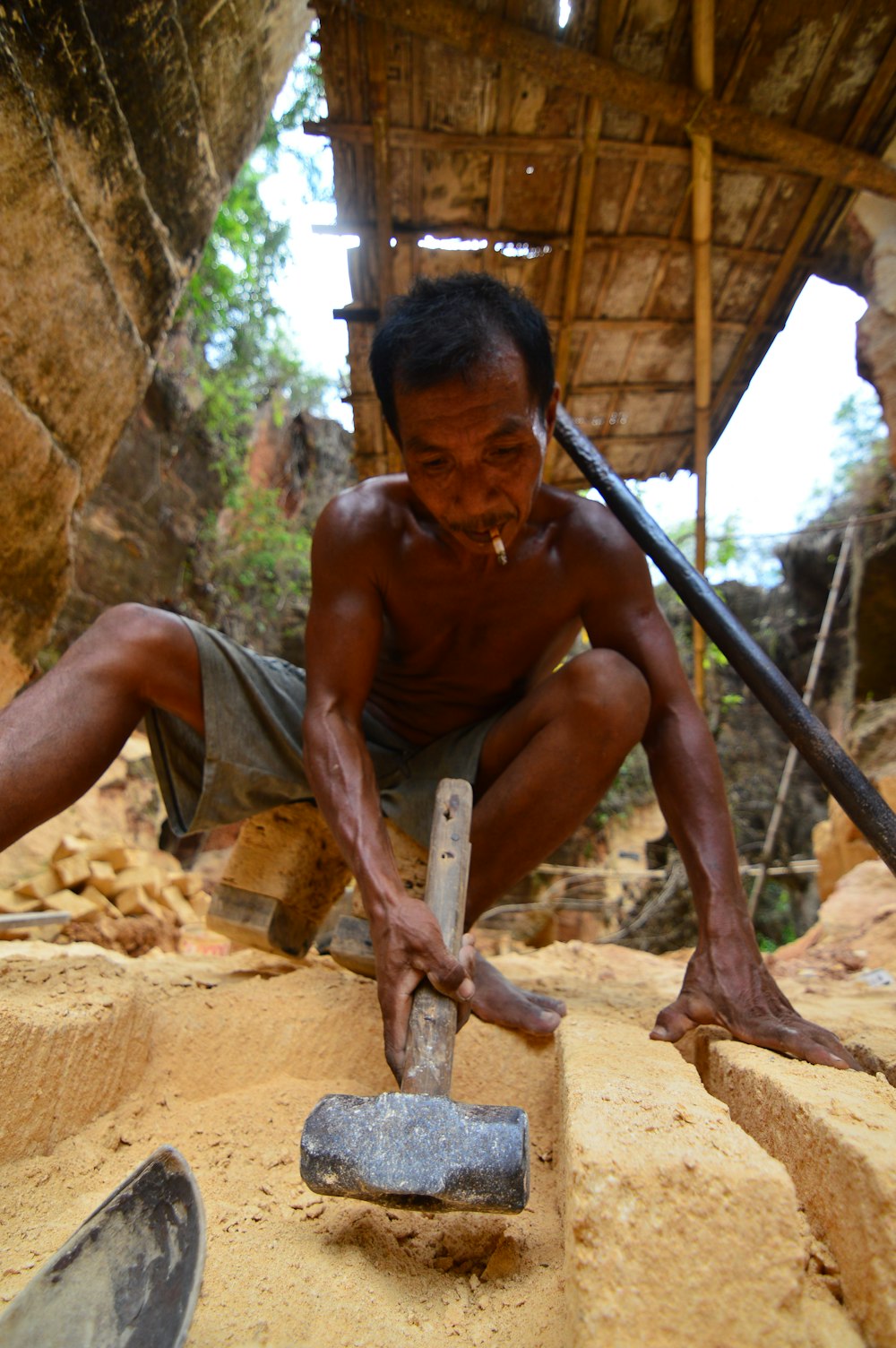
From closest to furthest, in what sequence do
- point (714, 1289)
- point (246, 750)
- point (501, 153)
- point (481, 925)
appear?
point (714, 1289)
point (246, 750)
point (501, 153)
point (481, 925)

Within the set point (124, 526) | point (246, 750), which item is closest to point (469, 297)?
point (246, 750)

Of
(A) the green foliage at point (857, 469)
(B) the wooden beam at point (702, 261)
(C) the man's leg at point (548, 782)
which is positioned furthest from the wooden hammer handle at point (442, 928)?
(A) the green foliage at point (857, 469)

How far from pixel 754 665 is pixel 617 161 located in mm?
1991

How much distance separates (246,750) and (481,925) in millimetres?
6346

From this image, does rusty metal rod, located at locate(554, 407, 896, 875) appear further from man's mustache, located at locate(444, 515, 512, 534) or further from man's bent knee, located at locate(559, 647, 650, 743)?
man's mustache, located at locate(444, 515, 512, 534)

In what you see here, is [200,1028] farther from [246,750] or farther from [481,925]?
[481,925]

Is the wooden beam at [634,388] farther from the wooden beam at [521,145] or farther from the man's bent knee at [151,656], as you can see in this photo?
the man's bent knee at [151,656]

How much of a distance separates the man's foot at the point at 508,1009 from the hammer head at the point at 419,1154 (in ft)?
1.90

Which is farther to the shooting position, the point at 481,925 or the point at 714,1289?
the point at 481,925

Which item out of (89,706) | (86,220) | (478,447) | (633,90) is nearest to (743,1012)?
(478,447)

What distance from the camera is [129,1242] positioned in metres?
0.87

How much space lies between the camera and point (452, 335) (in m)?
1.63

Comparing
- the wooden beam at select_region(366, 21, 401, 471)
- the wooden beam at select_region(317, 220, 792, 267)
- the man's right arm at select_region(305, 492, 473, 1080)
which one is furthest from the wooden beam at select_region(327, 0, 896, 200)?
the man's right arm at select_region(305, 492, 473, 1080)

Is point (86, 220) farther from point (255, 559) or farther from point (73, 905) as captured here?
point (255, 559)
